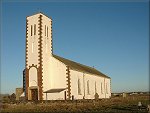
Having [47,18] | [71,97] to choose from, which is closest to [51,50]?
[47,18]

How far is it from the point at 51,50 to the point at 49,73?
4180 millimetres

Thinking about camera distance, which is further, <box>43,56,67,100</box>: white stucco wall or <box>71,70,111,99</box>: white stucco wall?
<box>71,70,111,99</box>: white stucco wall

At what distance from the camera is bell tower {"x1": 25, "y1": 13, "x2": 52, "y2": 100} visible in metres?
43.9

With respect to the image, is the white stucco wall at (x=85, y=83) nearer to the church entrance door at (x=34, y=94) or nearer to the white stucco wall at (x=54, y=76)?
the white stucco wall at (x=54, y=76)

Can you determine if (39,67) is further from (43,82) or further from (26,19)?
(26,19)

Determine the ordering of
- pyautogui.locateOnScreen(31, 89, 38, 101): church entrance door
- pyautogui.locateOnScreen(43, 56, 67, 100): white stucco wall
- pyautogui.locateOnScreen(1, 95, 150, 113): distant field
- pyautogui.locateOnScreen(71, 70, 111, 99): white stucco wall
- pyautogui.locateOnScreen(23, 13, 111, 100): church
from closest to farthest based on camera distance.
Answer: pyautogui.locateOnScreen(1, 95, 150, 113): distant field < pyautogui.locateOnScreen(23, 13, 111, 100): church < pyautogui.locateOnScreen(31, 89, 38, 101): church entrance door < pyautogui.locateOnScreen(43, 56, 67, 100): white stucco wall < pyautogui.locateOnScreen(71, 70, 111, 99): white stucco wall

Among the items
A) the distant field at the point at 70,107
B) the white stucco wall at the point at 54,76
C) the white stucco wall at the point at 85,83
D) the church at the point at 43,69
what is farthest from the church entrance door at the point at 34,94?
the distant field at the point at 70,107

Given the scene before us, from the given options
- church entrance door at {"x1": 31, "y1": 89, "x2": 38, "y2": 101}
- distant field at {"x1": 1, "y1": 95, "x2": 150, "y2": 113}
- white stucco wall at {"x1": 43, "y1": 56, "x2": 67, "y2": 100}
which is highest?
white stucco wall at {"x1": 43, "y1": 56, "x2": 67, "y2": 100}

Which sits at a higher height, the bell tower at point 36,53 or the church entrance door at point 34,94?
the bell tower at point 36,53

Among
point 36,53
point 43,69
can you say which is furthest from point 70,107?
point 36,53

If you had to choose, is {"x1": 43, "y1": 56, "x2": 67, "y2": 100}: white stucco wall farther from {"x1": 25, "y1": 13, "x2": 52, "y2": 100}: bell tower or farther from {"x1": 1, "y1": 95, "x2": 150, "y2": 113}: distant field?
{"x1": 1, "y1": 95, "x2": 150, "y2": 113}: distant field

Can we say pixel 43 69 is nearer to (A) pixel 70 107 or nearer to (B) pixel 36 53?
(B) pixel 36 53

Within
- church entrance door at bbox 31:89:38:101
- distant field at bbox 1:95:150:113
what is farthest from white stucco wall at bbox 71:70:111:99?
distant field at bbox 1:95:150:113

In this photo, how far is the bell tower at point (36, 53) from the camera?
43906 millimetres
